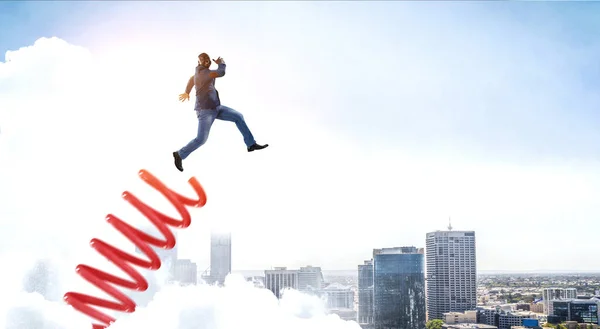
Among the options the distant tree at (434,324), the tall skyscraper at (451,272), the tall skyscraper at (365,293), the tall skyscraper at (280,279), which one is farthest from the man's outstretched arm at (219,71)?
the tall skyscraper at (451,272)

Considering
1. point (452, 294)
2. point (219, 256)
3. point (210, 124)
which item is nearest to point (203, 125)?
point (210, 124)

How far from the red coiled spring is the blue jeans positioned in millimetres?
220

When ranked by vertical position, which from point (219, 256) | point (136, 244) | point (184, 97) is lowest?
point (219, 256)

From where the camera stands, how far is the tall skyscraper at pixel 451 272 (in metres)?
19.1

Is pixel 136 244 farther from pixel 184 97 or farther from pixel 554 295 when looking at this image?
pixel 554 295

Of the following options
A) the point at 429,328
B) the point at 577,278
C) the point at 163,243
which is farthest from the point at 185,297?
the point at 577,278

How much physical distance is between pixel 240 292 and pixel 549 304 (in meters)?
17.2

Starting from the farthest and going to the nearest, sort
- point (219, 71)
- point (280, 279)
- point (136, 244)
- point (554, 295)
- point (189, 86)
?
point (554, 295), point (280, 279), point (136, 244), point (189, 86), point (219, 71)

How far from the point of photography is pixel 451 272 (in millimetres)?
19891

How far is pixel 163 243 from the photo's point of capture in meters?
3.52

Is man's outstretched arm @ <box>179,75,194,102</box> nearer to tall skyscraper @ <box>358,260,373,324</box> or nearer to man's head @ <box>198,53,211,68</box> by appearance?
man's head @ <box>198,53,211,68</box>

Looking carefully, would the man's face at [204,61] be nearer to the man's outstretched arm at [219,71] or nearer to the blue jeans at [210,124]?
the man's outstretched arm at [219,71]

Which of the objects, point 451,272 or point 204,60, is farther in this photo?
point 451,272

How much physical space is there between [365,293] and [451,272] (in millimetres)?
4303
